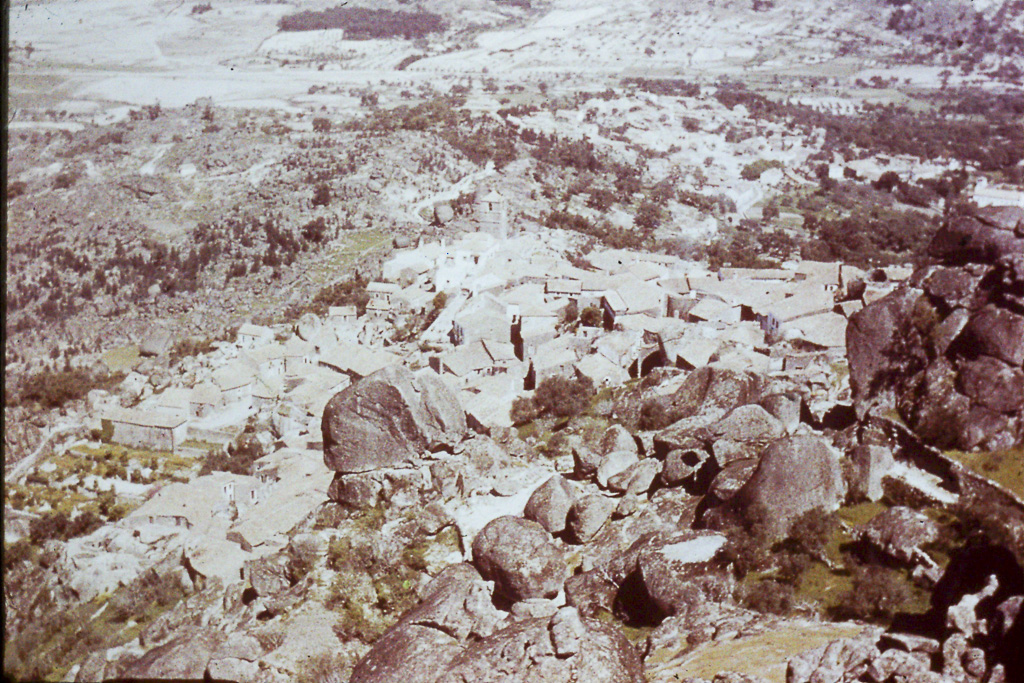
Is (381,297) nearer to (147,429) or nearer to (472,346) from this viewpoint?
(472,346)

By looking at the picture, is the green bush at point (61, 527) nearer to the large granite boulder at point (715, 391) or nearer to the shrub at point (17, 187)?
the large granite boulder at point (715, 391)

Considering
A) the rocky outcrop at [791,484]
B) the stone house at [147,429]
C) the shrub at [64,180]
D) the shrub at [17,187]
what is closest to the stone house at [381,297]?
the stone house at [147,429]

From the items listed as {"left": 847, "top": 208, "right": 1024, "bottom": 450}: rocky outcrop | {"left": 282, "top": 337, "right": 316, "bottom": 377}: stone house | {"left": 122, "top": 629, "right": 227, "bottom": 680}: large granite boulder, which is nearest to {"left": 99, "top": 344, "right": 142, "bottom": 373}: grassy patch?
{"left": 282, "top": 337, "right": 316, "bottom": 377}: stone house

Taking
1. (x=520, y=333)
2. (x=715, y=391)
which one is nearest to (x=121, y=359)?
(x=520, y=333)

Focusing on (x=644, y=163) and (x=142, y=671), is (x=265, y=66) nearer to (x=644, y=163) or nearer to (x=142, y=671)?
(x=644, y=163)

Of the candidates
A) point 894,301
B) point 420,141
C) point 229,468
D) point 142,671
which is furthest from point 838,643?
point 420,141
